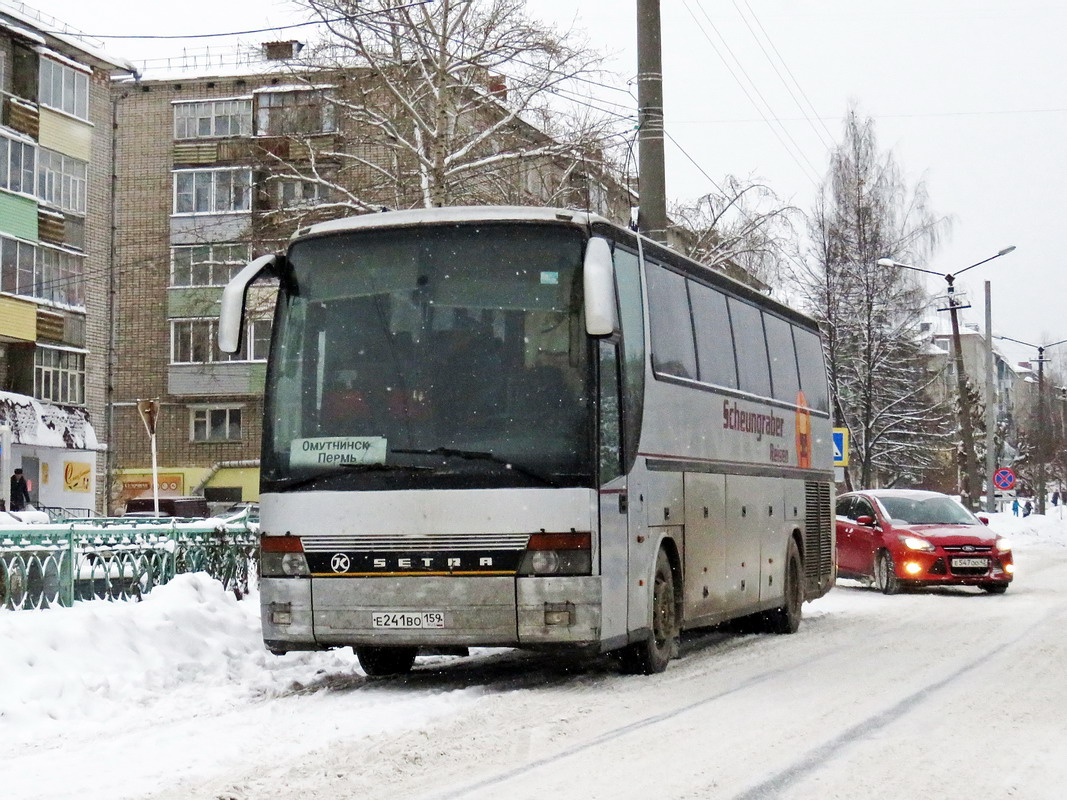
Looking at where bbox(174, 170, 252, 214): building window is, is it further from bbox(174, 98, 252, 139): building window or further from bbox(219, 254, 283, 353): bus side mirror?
bbox(219, 254, 283, 353): bus side mirror

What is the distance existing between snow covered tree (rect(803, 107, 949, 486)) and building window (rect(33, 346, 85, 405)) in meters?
24.0

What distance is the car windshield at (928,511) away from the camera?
85.5 ft

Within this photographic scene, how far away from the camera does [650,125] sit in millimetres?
19609

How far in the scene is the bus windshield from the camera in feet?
37.9

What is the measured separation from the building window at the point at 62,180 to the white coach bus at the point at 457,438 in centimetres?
3907

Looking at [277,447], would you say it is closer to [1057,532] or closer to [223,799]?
[223,799]

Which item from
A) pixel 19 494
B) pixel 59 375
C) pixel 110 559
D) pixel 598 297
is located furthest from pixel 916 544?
pixel 59 375

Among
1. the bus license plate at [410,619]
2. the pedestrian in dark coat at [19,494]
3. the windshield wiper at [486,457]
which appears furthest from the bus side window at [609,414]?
the pedestrian in dark coat at [19,494]

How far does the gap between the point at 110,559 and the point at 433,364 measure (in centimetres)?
501

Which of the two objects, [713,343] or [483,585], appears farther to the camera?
[713,343]

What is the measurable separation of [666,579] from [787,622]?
4.97 m

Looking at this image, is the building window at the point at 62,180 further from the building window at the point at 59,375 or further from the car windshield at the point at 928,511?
the car windshield at the point at 928,511

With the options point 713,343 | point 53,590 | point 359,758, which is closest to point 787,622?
point 713,343

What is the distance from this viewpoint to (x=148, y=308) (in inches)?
2402
